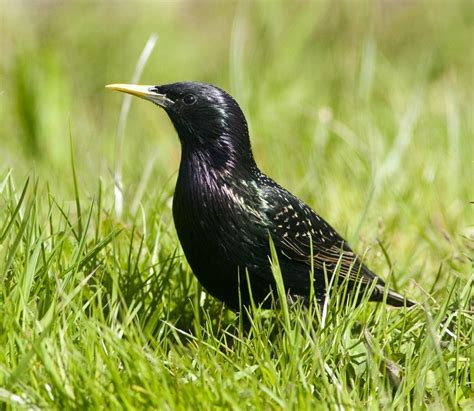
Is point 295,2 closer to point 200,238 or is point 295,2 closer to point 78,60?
point 78,60

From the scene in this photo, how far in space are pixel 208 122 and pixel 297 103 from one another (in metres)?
2.62

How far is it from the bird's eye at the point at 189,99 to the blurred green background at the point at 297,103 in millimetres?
384

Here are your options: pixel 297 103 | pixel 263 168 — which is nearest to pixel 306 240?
pixel 263 168

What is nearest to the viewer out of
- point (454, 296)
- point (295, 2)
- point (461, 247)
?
point (454, 296)

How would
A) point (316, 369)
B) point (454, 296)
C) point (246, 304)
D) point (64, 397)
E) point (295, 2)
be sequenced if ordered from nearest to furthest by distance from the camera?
point (64, 397)
point (316, 369)
point (454, 296)
point (246, 304)
point (295, 2)

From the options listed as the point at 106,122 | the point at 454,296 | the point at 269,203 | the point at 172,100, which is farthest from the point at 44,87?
the point at 454,296

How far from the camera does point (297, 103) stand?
6.24m

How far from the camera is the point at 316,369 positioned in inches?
114

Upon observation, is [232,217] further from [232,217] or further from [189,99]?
[189,99]

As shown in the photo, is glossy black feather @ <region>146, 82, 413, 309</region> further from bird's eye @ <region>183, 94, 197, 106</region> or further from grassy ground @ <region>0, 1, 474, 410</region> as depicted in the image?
grassy ground @ <region>0, 1, 474, 410</region>

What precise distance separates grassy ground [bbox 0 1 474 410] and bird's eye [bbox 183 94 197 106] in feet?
1.44

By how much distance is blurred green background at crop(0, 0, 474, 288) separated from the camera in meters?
4.73

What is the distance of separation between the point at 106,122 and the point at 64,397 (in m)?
4.67

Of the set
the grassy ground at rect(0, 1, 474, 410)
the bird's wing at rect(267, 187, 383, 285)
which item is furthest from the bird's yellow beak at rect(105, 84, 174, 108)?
the bird's wing at rect(267, 187, 383, 285)
